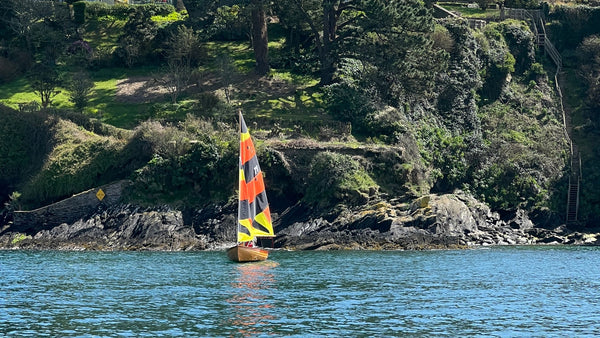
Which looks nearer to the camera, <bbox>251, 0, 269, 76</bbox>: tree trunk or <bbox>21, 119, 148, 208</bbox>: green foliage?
<bbox>21, 119, 148, 208</bbox>: green foliage

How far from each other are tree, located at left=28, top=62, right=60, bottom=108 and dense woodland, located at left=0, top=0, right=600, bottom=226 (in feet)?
0.71

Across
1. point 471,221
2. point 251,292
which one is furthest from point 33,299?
point 471,221

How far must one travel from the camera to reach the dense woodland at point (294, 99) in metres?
74.6

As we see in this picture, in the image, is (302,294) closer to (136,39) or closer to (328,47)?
(328,47)

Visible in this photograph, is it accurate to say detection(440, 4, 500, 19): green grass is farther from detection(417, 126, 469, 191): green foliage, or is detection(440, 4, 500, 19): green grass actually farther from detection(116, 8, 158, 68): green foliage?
detection(116, 8, 158, 68): green foliage

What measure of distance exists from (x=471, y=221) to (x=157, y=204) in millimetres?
23062

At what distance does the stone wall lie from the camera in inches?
2803

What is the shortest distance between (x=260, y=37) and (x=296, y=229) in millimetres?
22552

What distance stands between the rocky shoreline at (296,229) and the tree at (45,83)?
15838 mm

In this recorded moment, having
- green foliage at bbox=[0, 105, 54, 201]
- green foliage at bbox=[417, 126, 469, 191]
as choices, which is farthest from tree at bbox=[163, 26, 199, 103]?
green foliage at bbox=[417, 126, 469, 191]

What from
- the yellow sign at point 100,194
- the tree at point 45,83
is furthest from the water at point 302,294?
the tree at point 45,83

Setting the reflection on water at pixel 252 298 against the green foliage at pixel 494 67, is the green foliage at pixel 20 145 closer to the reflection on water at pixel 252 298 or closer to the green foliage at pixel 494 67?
the reflection on water at pixel 252 298

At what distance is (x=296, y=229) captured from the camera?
70312mm

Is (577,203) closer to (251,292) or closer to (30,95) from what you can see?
(251,292)
